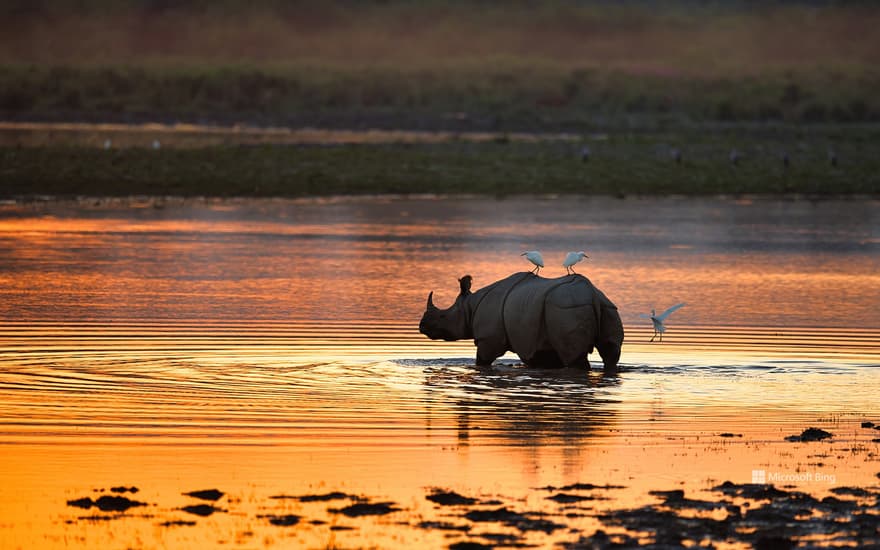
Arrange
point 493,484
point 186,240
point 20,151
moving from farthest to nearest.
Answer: point 20,151
point 186,240
point 493,484

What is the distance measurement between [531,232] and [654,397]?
24.1m

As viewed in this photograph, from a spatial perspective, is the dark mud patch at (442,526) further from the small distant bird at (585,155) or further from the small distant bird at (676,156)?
the small distant bird at (676,156)

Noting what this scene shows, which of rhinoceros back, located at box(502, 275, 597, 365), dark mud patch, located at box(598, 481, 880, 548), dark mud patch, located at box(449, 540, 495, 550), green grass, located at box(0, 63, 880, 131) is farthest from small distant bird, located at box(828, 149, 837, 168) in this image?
dark mud patch, located at box(449, 540, 495, 550)

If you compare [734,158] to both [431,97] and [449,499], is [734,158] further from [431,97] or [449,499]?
[431,97]

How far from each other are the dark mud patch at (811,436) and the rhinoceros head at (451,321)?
5.65 m

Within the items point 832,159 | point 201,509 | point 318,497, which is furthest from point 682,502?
point 832,159

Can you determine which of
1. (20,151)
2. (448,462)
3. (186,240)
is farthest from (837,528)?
(20,151)

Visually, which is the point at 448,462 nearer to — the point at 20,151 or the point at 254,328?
the point at 254,328

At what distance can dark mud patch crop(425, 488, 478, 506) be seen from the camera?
1159 cm

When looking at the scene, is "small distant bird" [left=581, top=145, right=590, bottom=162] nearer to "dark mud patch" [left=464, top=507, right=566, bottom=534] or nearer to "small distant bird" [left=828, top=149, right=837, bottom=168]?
"small distant bird" [left=828, top=149, right=837, bottom=168]

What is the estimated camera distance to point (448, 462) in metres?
13.1

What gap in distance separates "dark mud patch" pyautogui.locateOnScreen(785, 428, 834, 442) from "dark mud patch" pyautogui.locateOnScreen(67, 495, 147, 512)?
5.40m

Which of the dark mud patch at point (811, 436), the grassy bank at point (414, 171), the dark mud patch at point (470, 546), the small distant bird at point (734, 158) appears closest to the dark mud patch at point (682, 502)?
the dark mud patch at point (470, 546)

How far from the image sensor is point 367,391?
54.5ft
